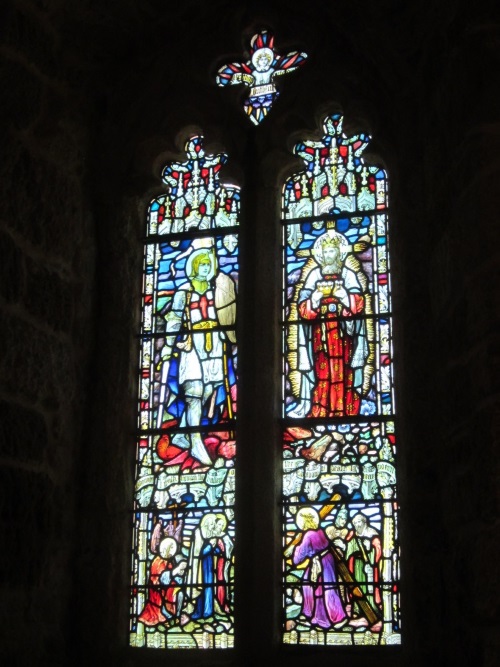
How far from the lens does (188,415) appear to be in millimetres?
4477

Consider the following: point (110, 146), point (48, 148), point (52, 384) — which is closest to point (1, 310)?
point (52, 384)

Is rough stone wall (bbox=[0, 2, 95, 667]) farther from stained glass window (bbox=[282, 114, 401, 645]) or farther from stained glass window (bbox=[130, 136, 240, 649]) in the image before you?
stained glass window (bbox=[282, 114, 401, 645])

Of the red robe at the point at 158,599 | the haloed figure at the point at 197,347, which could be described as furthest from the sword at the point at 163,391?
the red robe at the point at 158,599

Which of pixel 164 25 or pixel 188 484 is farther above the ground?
pixel 164 25

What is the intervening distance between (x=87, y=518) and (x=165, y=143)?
174cm

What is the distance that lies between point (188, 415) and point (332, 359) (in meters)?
0.64

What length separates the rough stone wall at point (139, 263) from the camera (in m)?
3.67

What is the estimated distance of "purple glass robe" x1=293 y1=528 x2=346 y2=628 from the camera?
4004 mm

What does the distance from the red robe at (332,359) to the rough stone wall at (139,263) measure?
22cm

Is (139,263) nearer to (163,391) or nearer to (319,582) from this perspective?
(163,391)

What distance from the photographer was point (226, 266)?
15.4 feet

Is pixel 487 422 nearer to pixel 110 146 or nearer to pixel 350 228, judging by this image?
pixel 350 228

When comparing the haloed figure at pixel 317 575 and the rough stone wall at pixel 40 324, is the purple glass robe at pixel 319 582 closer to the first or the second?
the haloed figure at pixel 317 575

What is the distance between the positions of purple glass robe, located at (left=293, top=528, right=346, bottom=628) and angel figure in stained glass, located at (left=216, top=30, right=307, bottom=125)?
1895 mm
